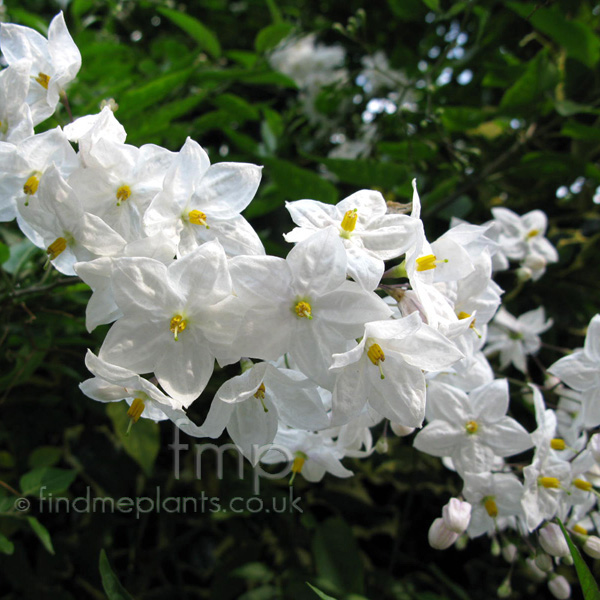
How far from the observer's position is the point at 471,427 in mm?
1049

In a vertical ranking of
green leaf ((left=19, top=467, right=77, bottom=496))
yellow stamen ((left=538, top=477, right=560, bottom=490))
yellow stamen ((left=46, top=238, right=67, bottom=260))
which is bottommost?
green leaf ((left=19, top=467, right=77, bottom=496))

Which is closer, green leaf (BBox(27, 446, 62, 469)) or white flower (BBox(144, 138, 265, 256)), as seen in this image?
white flower (BBox(144, 138, 265, 256))

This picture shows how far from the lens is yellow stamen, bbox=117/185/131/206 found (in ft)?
2.76

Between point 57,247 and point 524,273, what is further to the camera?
point 524,273

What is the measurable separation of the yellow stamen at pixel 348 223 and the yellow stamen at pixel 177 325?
0.86 ft

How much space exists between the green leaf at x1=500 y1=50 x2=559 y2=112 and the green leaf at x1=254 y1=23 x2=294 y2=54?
661mm

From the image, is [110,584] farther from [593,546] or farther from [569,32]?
[569,32]

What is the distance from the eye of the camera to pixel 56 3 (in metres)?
2.29

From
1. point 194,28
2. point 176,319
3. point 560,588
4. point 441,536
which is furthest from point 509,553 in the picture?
point 194,28

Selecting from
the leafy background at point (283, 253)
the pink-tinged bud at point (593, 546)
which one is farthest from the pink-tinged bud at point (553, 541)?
the leafy background at point (283, 253)

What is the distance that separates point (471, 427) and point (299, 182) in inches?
26.8

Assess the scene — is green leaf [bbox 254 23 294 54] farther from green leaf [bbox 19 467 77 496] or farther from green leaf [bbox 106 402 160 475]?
green leaf [bbox 19 467 77 496]

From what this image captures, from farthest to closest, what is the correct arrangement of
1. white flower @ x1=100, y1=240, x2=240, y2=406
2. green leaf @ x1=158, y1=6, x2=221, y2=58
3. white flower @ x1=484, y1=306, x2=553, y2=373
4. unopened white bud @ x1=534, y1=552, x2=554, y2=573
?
green leaf @ x1=158, y1=6, x2=221, y2=58
white flower @ x1=484, y1=306, x2=553, y2=373
unopened white bud @ x1=534, y1=552, x2=554, y2=573
white flower @ x1=100, y1=240, x2=240, y2=406

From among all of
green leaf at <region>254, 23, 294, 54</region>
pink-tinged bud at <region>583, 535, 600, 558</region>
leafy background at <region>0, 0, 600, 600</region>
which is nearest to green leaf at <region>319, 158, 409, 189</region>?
leafy background at <region>0, 0, 600, 600</region>
